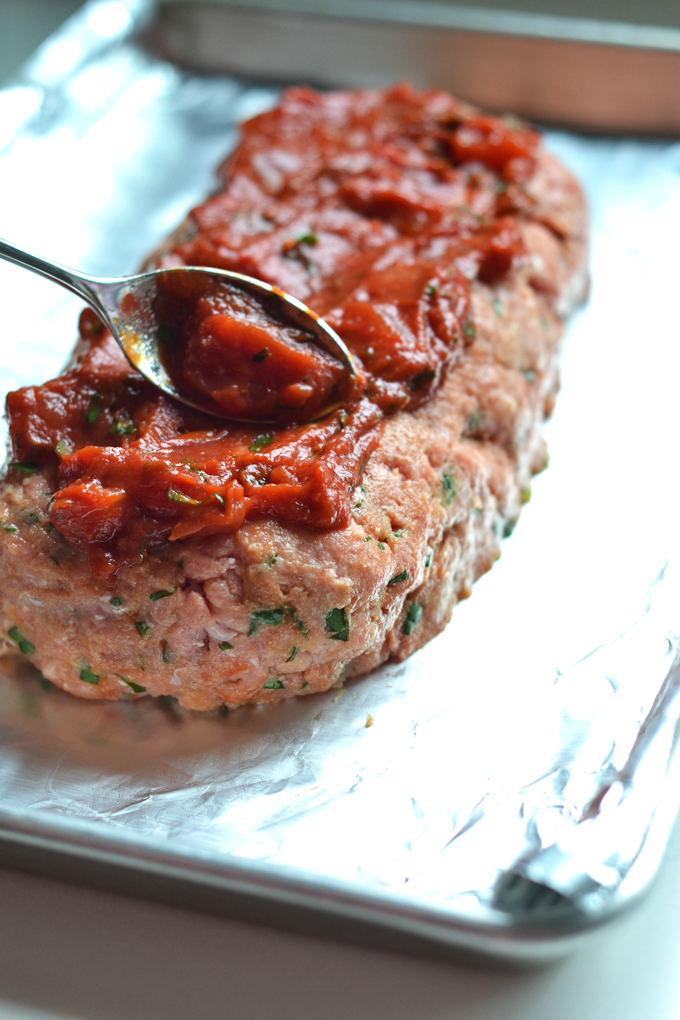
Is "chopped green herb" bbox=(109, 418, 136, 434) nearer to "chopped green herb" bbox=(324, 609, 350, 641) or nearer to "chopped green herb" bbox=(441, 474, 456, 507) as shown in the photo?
"chopped green herb" bbox=(324, 609, 350, 641)

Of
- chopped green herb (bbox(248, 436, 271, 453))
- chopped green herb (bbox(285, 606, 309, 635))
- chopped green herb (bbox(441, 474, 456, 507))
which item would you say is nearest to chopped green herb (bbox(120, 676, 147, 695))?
chopped green herb (bbox(285, 606, 309, 635))

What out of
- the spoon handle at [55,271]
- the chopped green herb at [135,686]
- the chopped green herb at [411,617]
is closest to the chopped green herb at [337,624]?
the chopped green herb at [411,617]

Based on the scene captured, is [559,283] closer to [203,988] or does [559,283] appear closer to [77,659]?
[77,659]

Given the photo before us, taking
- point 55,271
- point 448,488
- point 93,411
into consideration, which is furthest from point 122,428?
point 448,488

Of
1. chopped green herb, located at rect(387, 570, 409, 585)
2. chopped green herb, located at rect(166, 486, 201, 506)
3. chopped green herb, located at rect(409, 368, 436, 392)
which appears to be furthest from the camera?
chopped green herb, located at rect(409, 368, 436, 392)

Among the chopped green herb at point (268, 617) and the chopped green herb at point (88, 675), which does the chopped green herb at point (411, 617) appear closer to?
the chopped green herb at point (268, 617)

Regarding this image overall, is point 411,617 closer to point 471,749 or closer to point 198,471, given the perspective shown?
point 471,749
